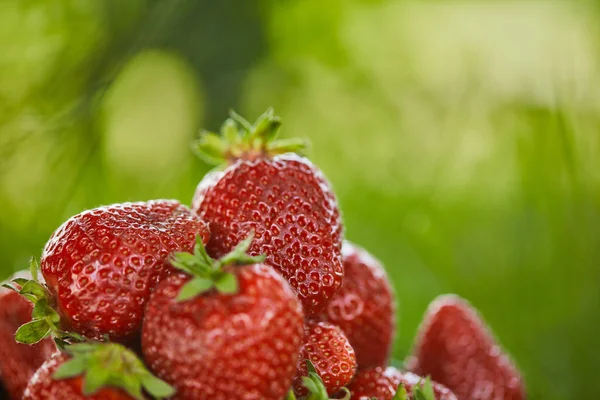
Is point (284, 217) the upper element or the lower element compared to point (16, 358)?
upper

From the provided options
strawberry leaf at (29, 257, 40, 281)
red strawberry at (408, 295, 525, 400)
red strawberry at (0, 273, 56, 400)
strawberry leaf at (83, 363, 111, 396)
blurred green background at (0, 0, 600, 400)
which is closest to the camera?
strawberry leaf at (83, 363, 111, 396)

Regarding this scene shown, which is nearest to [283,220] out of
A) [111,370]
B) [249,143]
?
[249,143]

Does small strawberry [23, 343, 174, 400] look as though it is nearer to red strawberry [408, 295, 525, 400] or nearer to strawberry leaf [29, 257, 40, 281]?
strawberry leaf [29, 257, 40, 281]

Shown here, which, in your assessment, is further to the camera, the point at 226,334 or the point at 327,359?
the point at 327,359

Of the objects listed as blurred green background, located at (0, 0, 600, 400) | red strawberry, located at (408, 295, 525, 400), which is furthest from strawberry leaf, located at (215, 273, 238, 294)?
blurred green background, located at (0, 0, 600, 400)

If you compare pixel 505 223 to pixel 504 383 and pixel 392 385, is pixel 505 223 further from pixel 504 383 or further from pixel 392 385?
pixel 392 385

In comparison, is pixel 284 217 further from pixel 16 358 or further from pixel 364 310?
pixel 16 358

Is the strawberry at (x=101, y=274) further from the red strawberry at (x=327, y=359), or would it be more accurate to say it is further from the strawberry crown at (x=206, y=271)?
the red strawberry at (x=327, y=359)
